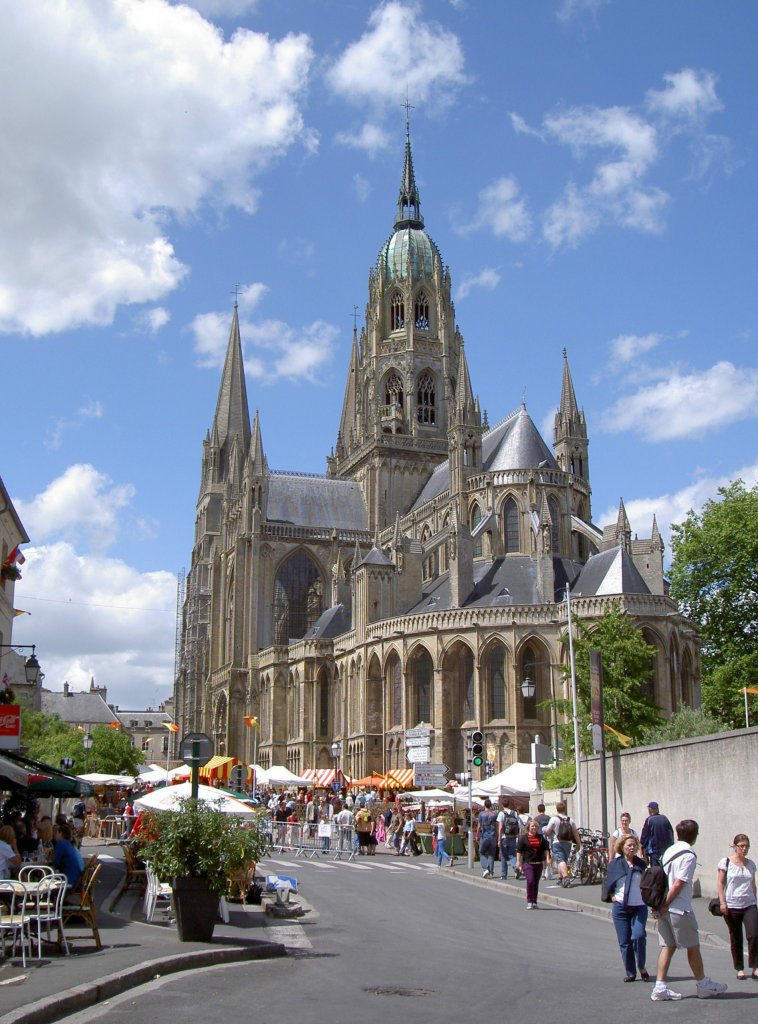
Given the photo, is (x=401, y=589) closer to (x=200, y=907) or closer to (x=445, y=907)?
(x=445, y=907)

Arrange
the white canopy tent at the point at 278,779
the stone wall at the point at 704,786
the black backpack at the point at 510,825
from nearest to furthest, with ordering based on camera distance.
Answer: the stone wall at the point at 704,786
the black backpack at the point at 510,825
the white canopy tent at the point at 278,779

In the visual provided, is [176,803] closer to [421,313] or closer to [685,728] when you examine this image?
[685,728]

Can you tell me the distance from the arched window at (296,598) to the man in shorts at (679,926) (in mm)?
69451

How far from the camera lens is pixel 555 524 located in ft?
201

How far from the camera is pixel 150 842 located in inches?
496

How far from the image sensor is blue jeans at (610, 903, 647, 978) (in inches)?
414

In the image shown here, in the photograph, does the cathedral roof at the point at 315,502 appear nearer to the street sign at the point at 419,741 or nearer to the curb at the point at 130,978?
the street sign at the point at 419,741

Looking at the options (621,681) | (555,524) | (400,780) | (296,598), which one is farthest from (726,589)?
(296,598)

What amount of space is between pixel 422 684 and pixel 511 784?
23601 mm

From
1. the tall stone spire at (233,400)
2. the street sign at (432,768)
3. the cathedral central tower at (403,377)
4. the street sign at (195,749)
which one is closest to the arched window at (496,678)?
the street sign at (432,768)

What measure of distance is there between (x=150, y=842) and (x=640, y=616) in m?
40.8

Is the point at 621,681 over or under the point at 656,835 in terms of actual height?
over

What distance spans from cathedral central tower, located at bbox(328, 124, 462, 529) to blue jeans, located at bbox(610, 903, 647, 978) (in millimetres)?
70404

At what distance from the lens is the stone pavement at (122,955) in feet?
28.7
